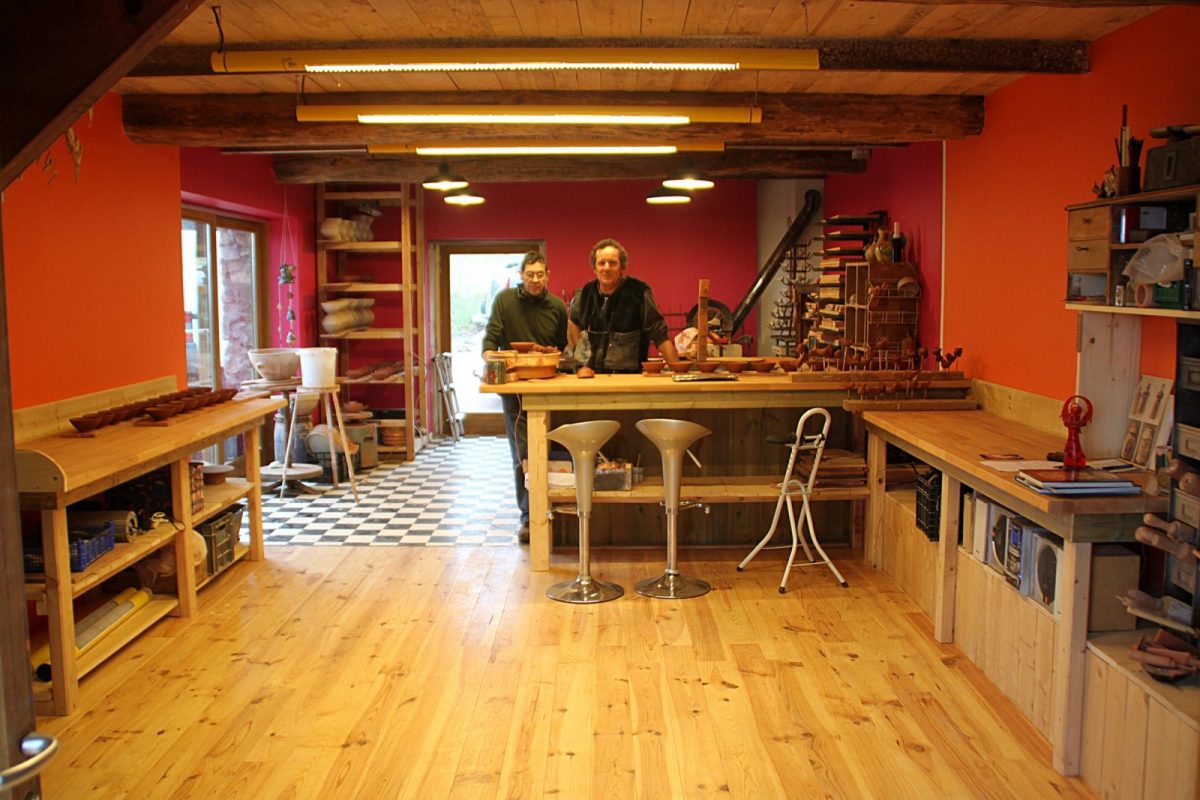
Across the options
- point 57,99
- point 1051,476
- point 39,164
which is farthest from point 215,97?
point 1051,476

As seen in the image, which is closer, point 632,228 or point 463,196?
point 463,196

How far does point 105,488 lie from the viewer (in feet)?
14.4

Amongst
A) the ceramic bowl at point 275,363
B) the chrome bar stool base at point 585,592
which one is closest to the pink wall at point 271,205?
the ceramic bowl at point 275,363

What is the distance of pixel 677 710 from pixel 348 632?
1.87m

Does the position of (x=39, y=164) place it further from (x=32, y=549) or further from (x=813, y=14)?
(x=813, y=14)

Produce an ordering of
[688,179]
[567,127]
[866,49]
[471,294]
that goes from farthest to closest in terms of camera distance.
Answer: [471,294], [688,179], [567,127], [866,49]

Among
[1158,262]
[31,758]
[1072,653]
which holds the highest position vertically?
[1158,262]

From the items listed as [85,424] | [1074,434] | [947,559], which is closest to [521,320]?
[85,424]

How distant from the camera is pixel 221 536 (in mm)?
5996

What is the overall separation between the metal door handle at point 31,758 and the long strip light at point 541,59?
3773mm

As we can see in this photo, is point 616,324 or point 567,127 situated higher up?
point 567,127

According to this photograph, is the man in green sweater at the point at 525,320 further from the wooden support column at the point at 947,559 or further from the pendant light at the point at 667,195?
the wooden support column at the point at 947,559

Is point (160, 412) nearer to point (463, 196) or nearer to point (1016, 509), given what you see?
point (463, 196)

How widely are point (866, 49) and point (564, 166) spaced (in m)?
5.03
